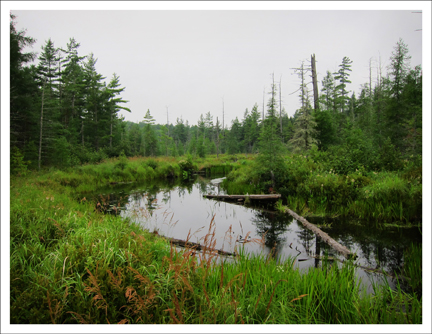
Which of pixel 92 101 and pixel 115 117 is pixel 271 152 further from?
pixel 115 117

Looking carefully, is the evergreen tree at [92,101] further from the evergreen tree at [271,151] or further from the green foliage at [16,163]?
the evergreen tree at [271,151]

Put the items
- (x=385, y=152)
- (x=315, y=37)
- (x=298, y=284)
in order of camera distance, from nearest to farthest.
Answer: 1. (x=298, y=284)
2. (x=315, y=37)
3. (x=385, y=152)

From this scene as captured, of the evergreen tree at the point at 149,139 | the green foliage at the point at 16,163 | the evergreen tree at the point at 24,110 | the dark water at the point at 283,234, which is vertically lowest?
the dark water at the point at 283,234

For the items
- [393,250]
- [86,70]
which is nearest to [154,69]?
[393,250]

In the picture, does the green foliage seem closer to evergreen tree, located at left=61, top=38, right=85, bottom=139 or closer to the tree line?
the tree line

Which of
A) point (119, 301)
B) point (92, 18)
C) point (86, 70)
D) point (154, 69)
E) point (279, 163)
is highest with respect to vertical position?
point (86, 70)

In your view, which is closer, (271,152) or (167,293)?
(167,293)

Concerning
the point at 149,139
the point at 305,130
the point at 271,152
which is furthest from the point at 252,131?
the point at 271,152

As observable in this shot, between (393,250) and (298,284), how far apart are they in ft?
11.6

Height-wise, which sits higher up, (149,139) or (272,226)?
(149,139)

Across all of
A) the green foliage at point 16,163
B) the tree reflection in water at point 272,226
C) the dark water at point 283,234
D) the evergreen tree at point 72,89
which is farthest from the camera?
the evergreen tree at point 72,89

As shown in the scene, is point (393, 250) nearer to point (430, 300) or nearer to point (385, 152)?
point (430, 300)

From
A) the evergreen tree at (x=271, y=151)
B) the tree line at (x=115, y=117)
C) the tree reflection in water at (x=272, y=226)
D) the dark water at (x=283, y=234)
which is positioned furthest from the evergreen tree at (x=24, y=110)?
the evergreen tree at (x=271, y=151)

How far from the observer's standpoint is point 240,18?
3172mm
